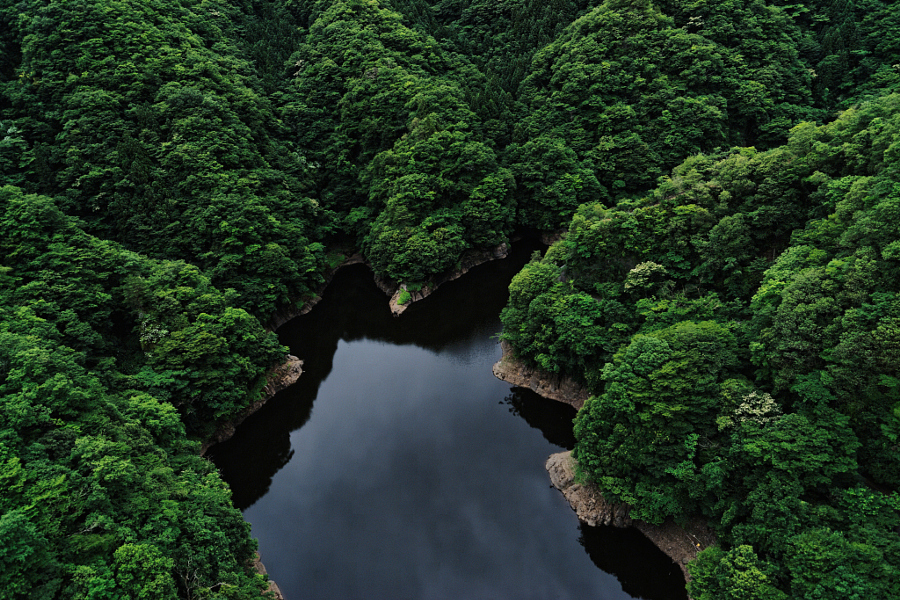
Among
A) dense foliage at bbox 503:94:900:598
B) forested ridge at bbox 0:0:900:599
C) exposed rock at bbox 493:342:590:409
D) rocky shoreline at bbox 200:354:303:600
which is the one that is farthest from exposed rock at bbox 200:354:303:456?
dense foliage at bbox 503:94:900:598

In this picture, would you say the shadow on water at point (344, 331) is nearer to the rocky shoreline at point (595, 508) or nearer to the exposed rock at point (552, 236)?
the exposed rock at point (552, 236)

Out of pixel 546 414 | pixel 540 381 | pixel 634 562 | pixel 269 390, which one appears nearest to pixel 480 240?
pixel 540 381

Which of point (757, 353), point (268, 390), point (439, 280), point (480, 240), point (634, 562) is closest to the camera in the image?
point (757, 353)

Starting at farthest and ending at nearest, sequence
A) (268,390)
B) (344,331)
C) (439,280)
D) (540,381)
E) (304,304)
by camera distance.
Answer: (439,280), (304,304), (344,331), (268,390), (540,381)

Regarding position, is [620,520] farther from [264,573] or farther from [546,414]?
[264,573]

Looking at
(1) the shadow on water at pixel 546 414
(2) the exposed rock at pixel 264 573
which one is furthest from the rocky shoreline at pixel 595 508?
(2) the exposed rock at pixel 264 573

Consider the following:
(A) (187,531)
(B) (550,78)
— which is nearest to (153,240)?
(A) (187,531)
